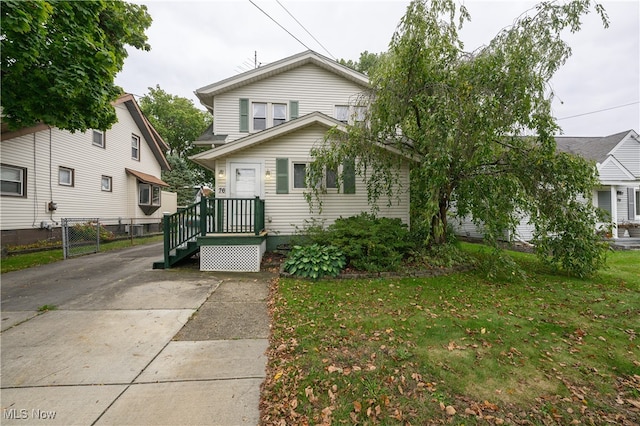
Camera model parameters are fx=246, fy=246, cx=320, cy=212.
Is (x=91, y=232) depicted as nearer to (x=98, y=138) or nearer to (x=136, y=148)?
(x=98, y=138)

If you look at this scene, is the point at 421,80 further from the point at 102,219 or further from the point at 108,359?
the point at 102,219

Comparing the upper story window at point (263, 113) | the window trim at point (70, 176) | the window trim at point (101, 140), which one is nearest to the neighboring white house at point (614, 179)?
the upper story window at point (263, 113)

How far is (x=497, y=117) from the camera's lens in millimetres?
5555

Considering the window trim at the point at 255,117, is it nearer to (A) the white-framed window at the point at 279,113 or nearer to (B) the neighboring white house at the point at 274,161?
(B) the neighboring white house at the point at 274,161

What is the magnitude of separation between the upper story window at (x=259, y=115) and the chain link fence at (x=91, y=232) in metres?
7.55

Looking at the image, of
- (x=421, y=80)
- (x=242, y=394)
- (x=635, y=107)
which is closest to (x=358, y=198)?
(x=421, y=80)

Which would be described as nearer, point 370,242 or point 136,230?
point 370,242

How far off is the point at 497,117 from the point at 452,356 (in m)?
5.27

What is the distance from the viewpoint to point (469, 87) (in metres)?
5.43

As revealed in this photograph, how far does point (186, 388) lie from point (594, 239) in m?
8.49

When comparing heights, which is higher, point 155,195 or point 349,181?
point 155,195

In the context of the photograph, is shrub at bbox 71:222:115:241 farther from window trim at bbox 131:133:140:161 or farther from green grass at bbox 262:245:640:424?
green grass at bbox 262:245:640:424

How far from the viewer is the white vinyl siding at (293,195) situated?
8.31 metres

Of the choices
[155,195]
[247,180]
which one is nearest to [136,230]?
[155,195]
